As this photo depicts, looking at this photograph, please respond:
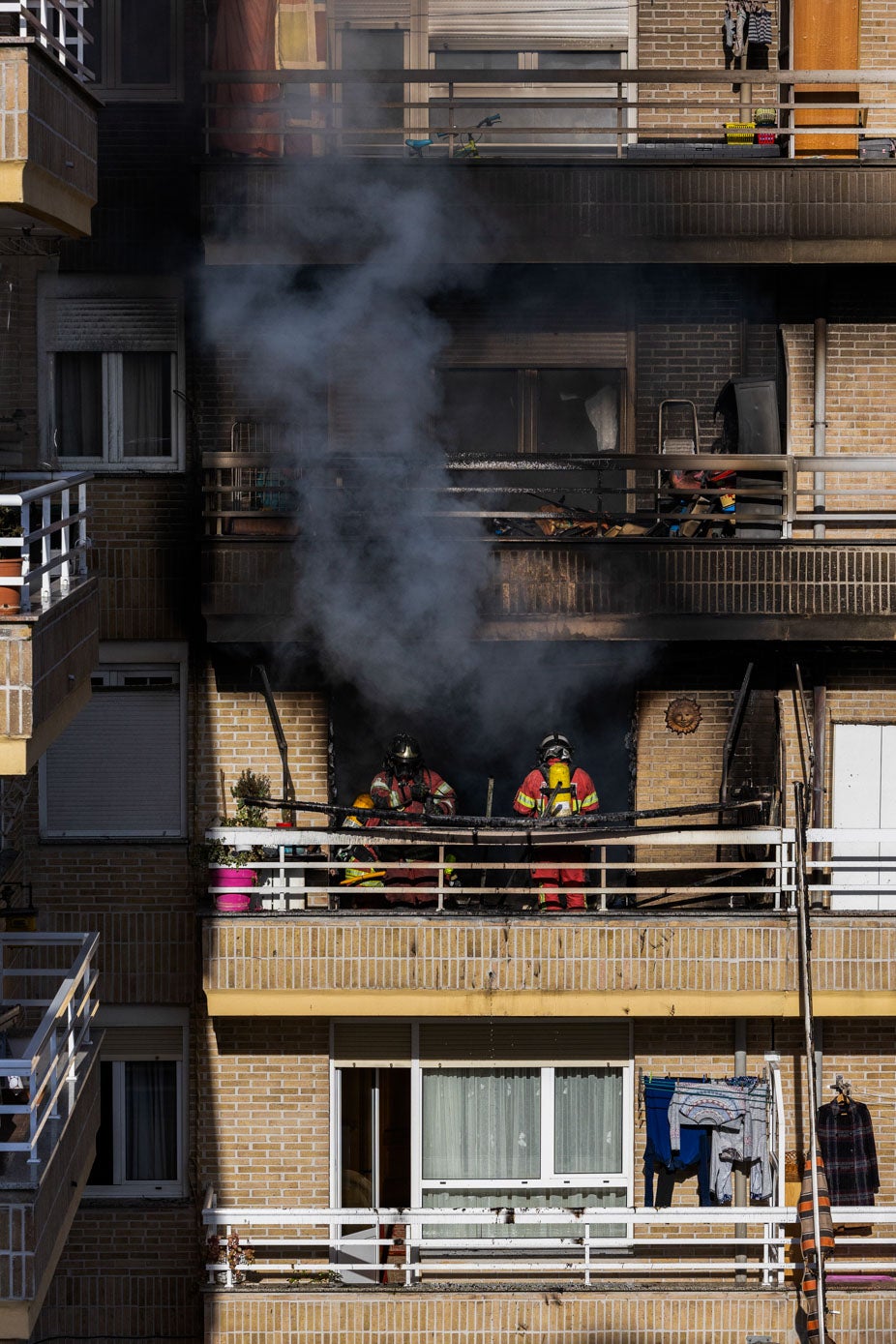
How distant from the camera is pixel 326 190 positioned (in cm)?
1242

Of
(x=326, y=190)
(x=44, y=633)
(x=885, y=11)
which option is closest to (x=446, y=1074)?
(x=44, y=633)

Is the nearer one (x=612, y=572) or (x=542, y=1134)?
(x=612, y=572)

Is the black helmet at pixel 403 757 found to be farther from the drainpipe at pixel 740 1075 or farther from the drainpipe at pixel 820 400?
the drainpipe at pixel 820 400

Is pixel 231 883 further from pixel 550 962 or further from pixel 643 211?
pixel 643 211

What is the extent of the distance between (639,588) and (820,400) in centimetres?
205

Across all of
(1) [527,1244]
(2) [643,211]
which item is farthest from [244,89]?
(1) [527,1244]

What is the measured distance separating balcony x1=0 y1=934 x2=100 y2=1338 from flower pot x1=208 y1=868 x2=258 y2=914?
3.77 ft

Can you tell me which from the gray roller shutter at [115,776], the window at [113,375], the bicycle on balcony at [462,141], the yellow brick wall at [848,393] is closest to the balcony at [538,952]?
→ the gray roller shutter at [115,776]

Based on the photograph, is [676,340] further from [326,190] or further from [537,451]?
[326,190]

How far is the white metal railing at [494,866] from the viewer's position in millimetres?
12344

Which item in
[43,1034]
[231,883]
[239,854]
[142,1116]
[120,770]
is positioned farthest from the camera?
[142,1116]

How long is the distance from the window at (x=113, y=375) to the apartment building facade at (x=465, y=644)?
1.3 inches

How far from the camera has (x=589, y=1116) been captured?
43.8 ft

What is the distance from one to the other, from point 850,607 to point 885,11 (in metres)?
4.47
